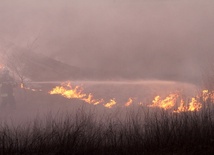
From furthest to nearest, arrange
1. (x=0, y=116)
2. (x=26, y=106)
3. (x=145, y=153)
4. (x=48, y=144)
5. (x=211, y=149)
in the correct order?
(x=26, y=106)
(x=0, y=116)
(x=48, y=144)
(x=145, y=153)
(x=211, y=149)

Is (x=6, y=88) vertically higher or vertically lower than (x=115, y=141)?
higher

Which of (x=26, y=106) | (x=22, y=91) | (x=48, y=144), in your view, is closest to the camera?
(x=48, y=144)

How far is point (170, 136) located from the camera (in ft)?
52.7

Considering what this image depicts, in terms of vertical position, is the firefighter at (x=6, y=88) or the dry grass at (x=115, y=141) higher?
the firefighter at (x=6, y=88)

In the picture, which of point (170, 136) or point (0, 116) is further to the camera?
point (0, 116)

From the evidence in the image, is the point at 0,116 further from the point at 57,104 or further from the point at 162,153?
the point at 162,153

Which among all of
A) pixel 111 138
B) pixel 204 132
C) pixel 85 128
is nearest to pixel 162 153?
pixel 111 138

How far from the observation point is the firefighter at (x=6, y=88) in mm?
43344

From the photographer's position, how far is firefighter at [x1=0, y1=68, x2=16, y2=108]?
43344mm

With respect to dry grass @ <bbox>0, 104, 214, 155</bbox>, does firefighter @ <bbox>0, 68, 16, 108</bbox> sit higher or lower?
higher

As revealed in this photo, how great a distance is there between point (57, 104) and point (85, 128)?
4731 cm

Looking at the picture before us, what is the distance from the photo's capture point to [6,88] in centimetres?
4500

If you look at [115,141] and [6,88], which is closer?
[115,141]

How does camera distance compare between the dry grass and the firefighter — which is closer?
the dry grass
